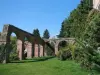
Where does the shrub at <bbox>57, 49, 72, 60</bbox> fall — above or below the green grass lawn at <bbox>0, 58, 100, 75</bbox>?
above

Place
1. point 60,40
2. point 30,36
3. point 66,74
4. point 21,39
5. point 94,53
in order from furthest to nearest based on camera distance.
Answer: point 60,40, point 30,36, point 21,39, point 66,74, point 94,53

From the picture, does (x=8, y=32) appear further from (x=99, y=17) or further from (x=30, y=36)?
(x=99, y=17)

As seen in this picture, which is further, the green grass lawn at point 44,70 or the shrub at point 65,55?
the shrub at point 65,55

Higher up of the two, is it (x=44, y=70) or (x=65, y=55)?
(x=65, y=55)

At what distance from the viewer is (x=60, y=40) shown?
5106cm

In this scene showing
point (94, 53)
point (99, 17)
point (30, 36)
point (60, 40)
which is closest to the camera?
point (94, 53)

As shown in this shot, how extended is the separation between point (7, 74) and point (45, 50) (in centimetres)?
3991

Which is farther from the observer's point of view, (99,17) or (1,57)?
(1,57)

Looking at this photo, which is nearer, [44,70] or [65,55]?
[44,70]

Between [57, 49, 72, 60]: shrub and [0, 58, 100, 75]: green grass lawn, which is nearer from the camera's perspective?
[0, 58, 100, 75]: green grass lawn

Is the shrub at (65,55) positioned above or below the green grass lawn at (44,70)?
above

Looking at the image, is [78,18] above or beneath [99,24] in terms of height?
above

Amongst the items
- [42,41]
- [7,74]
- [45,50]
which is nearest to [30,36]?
[42,41]

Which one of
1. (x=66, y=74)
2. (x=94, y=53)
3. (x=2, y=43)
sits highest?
(x=2, y=43)
